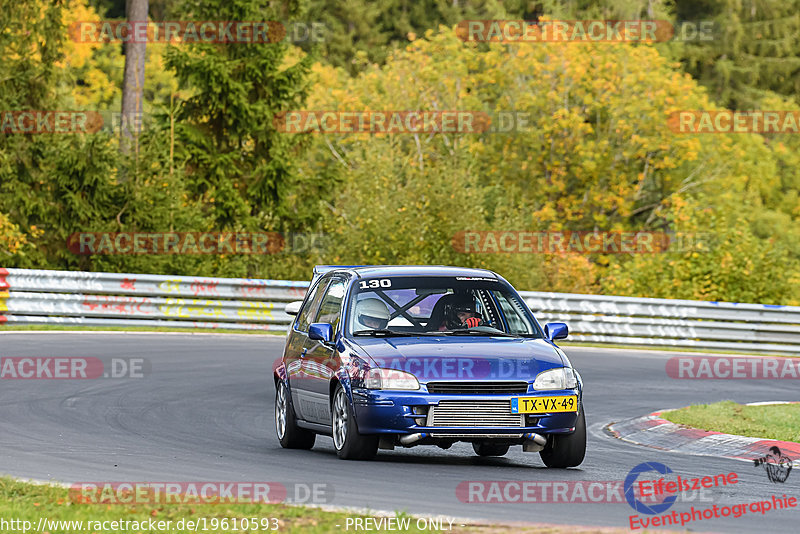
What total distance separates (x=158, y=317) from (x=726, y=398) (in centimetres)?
1272

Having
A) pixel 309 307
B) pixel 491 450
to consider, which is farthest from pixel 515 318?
pixel 309 307

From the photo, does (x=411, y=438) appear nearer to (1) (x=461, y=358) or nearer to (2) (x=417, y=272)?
(1) (x=461, y=358)

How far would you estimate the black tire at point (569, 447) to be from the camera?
1130 centimetres

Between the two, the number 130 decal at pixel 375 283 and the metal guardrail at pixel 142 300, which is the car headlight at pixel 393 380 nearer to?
the number 130 decal at pixel 375 283

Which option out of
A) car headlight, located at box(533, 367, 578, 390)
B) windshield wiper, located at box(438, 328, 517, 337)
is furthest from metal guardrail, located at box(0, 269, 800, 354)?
car headlight, located at box(533, 367, 578, 390)

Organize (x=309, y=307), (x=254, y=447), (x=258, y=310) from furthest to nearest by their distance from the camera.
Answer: (x=258, y=310) < (x=309, y=307) < (x=254, y=447)

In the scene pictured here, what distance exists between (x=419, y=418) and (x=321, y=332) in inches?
62.7

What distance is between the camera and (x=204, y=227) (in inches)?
1377

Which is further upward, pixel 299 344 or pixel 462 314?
pixel 462 314

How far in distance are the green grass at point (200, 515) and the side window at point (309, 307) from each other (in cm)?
477

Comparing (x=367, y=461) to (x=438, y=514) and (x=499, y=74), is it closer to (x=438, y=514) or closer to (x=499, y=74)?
(x=438, y=514)

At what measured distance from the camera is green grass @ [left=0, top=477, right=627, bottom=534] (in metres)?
7.91

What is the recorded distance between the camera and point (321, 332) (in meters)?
→ 12.2

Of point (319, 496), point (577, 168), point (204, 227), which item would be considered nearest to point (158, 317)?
point (204, 227)
